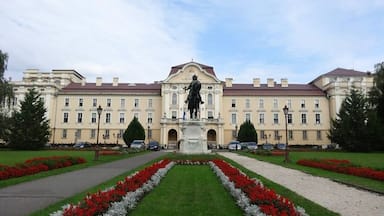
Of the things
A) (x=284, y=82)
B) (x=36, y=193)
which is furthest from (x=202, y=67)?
(x=36, y=193)

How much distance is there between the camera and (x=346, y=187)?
12555mm

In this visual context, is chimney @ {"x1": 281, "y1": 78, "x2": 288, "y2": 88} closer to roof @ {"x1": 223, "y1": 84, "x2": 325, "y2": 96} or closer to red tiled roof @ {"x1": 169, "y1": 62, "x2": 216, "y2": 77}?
roof @ {"x1": 223, "y1": 84, "x2": 325, "y2": 96}

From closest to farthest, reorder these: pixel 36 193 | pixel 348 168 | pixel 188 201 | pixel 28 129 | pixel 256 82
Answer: pixel 188 201 < pixel 36 193 < pixel 348 168 < pixel 28 129 < pixel 256 82

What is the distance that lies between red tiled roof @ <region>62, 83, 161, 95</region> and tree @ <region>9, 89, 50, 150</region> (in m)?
26.3

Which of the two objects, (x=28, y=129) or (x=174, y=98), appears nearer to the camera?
(x=28, y=129)

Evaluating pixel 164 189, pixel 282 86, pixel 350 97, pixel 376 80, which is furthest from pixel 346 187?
pixel 282 86

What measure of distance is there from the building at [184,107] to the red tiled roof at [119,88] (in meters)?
0.23

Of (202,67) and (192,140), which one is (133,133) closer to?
(202,67)

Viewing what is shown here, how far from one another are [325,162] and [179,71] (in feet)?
176

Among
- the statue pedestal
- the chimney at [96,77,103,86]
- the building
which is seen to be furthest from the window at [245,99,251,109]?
the statue pedestal

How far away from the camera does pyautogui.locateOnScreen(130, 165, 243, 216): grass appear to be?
777 centimetres

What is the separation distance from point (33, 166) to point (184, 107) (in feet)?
182

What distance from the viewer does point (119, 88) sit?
256ft

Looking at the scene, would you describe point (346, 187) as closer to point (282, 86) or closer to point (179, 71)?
point (179, 71)
